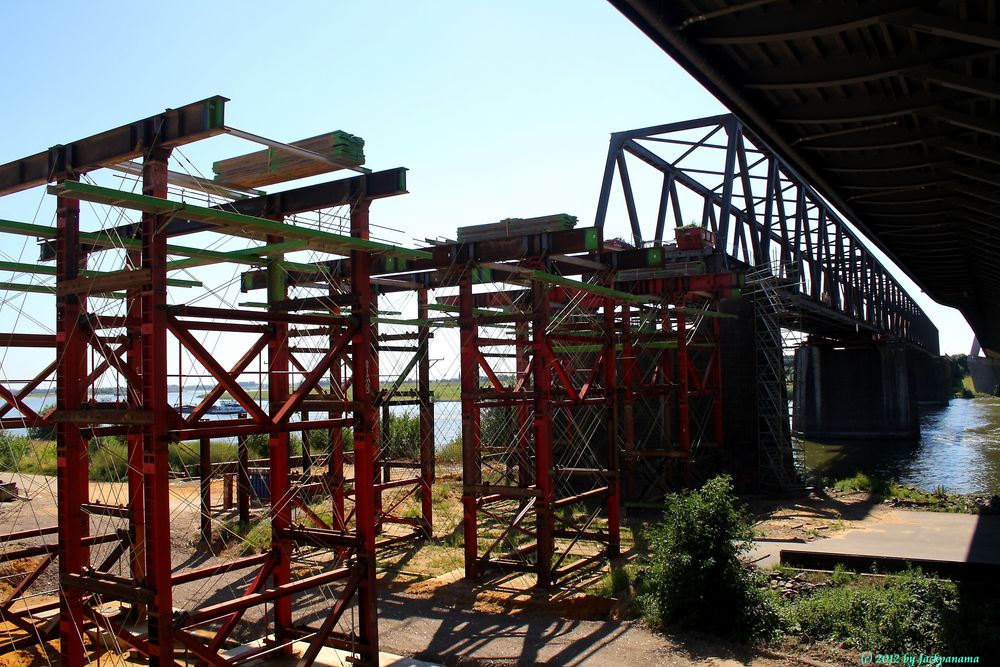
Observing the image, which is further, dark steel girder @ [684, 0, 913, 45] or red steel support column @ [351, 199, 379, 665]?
red steel support column @ [351, 199, 379, 665]

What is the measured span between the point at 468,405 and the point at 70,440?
25.7 feet

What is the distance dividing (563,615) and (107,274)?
9.24 m

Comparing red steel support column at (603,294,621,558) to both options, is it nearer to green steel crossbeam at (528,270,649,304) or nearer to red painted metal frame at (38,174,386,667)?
green steel crossbeam at (528,270,649,304)

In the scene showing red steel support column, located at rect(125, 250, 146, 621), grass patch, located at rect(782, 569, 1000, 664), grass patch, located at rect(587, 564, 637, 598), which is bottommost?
grass patch, located at rect(587, 564, 637, 598)

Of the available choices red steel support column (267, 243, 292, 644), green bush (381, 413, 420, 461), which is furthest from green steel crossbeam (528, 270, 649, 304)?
green bush (381, 413, 420, 461)

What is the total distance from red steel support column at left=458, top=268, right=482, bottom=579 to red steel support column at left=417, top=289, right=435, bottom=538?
306 centimetres

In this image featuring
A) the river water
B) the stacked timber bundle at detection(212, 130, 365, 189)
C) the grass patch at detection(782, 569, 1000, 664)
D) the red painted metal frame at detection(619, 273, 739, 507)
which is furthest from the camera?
the river water

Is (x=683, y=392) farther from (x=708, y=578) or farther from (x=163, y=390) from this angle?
(x=163, y=390)

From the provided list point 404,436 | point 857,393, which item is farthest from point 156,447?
point 857,393

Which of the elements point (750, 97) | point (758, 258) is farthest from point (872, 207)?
point (758, 258)

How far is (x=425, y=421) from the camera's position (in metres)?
20.0

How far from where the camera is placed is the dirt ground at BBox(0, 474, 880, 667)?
1161 centimetres

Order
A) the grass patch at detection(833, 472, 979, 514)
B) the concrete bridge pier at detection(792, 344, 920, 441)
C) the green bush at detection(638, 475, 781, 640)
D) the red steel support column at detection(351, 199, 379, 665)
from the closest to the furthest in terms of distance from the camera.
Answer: the red steel support column at detection(351, 199, 379, 665), the green bush at detection(638, 475, 781, 640), the grass patch at detection(833, 472, 979, 514), the concrete bridge pier at detection(792, 344, 920, 441)

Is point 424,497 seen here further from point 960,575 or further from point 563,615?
point 960,575
